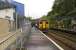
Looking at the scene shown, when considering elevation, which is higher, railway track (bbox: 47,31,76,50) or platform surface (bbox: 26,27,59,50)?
platform surface (bbox: 26,27,59,50)

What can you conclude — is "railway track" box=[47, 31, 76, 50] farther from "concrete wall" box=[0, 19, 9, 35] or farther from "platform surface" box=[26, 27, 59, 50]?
"concrete wall" box=[0, 19, 9, 35]

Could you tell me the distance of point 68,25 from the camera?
59438mm

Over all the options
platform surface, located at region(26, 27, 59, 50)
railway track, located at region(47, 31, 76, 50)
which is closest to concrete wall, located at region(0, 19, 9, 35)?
railway track, located at region(47, 31, 76, 50)

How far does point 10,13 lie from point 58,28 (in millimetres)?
13696

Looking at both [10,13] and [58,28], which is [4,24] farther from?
[58,28]

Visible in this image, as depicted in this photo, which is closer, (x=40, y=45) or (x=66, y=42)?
(x=40, y=45)

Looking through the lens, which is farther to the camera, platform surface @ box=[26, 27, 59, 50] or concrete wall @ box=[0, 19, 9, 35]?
concrete wall @ box=[0, 19, 9, 35]

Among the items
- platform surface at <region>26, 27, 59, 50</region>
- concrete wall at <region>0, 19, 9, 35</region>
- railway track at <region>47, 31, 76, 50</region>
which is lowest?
railway track at <region>47, 31, 76, 50</region>

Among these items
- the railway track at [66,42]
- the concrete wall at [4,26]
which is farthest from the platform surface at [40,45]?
the concrete wall at [4,26]

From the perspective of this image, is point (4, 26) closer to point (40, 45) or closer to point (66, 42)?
point (66, 42)

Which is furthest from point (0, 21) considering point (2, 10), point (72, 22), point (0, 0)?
point (2, 10)

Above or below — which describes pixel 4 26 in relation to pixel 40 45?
above

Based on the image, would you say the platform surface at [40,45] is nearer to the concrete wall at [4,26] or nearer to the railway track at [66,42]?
the railway track at [66,42]

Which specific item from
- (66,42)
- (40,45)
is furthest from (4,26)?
(40,45)
